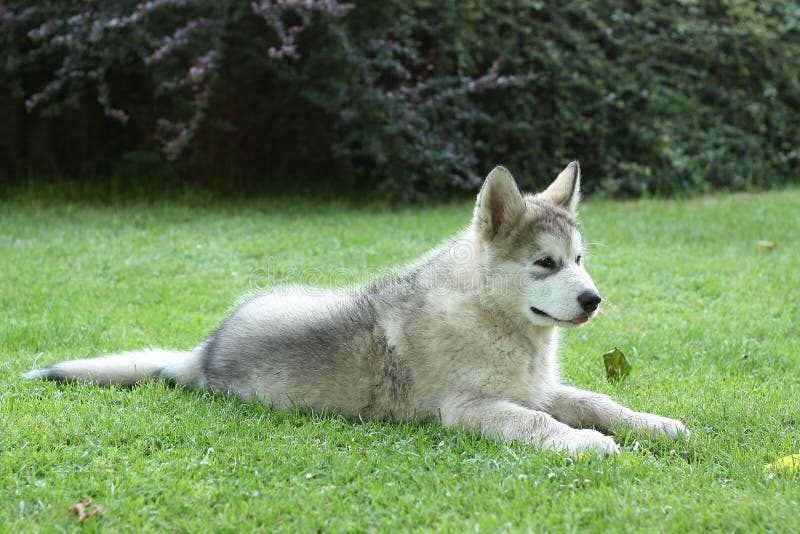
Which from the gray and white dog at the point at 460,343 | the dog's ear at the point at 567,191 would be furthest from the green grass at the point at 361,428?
the dog's ear at the point at 567,191

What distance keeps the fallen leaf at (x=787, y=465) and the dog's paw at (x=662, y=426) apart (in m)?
0.43

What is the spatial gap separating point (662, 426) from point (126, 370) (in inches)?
108

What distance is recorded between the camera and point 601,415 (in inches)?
160

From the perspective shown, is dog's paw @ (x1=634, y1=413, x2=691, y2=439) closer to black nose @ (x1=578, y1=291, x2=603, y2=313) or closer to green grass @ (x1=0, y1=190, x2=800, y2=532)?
green grass @ (x1=0, y1=190, x2=800, y2=532)

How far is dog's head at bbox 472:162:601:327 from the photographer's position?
4020mm

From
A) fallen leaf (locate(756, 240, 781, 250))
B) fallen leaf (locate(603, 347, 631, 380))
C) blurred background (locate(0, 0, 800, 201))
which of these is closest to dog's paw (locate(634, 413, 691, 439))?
fallen leaf (locate(603, 347, 631, 380))

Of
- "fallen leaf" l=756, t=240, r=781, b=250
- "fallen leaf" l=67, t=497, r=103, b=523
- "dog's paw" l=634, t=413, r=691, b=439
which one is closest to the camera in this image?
"fallen leaf" l=67, t=497, r=103, b=523

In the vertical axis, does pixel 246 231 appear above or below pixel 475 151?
below

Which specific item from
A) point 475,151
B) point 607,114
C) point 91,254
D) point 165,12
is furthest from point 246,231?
point 607,114

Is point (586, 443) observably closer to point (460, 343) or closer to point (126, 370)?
point (460, 343)

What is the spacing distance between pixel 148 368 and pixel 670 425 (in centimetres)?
268

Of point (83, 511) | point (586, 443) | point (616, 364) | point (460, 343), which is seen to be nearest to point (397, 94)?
point (616, 364)

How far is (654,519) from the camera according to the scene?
2.97 m

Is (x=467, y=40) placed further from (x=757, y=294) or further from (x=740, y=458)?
(x=740, y=458)
